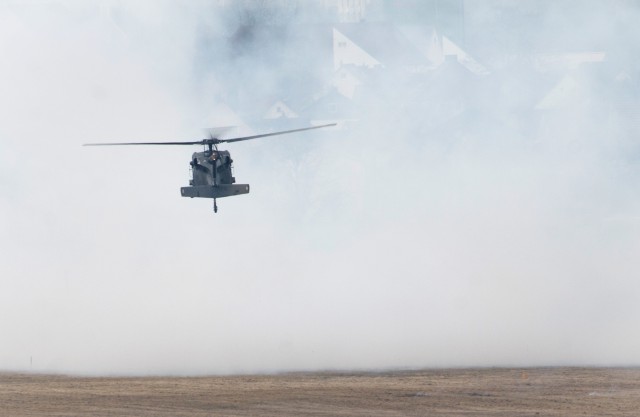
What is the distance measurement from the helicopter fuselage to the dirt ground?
355 inches

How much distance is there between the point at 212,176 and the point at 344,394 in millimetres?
13671

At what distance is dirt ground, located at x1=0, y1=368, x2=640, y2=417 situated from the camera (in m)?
45.2

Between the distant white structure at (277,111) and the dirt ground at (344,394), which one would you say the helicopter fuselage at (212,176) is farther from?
the distant white structure at (277,111)

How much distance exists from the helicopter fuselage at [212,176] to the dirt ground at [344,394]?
901 centimetres

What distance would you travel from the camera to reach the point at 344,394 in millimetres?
48031

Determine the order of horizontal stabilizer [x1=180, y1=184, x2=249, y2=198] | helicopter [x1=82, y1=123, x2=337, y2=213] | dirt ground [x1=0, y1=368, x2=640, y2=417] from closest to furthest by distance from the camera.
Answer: dirt ground [x1=0, y1=368, x2=640, y2=417] → helicopter [x1=82, y1=123, x2=337, y2=213] → horizontal stabilizer [x1=180, y1=184, x2=249, y2=198]

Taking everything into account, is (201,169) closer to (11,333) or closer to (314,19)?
(11,333)

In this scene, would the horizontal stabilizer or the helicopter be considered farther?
the horizontal stabilizer

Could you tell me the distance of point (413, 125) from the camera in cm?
8462

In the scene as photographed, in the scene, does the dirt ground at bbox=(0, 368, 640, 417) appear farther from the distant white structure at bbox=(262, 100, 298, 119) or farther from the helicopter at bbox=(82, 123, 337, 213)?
the distant white structure at bbox=(262, 100, 298, 119)

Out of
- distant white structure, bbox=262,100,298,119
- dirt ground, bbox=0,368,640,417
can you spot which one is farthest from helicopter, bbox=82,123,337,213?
distant white structure, bbox=262,100,298,119

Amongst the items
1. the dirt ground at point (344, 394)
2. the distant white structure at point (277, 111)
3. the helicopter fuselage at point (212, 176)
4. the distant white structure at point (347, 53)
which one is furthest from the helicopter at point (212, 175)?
the distant white structure at point (347, 53)

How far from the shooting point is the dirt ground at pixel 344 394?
45.2 metres

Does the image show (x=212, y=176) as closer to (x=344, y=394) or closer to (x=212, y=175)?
(x=212, y=175)
